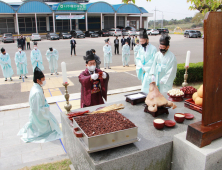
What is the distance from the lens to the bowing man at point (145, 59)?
18.2 feet

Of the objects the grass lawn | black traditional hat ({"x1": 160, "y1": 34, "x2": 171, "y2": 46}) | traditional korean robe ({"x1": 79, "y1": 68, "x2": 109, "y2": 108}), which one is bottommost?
the grass lawn

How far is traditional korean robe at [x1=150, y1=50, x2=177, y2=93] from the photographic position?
15.5ft

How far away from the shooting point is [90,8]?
4000cm

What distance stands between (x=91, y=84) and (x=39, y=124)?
1598 millimetres

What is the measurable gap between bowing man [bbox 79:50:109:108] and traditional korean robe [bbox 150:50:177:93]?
135 cm

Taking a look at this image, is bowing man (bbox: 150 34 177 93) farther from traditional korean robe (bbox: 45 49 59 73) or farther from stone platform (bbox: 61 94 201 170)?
traditional korean robe (bbox: 45 49 59 73)

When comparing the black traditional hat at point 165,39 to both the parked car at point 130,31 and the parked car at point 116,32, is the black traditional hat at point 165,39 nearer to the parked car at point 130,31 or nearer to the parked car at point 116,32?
the parked car at point 130,31

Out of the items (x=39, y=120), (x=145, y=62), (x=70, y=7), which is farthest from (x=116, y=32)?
(x=39, y=120)

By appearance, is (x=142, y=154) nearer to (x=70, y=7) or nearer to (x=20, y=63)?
(x=20, y=63)

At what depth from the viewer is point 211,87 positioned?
221cm

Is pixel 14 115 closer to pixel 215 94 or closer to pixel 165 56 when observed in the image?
pixel 165 56

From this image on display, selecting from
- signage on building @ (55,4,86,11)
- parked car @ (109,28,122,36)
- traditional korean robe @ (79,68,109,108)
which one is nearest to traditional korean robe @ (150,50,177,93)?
traditional korean robe @ (79,68,109,108)

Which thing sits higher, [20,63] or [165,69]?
[165,69]

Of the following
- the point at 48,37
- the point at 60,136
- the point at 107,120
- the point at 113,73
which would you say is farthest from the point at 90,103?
the point at 48,37
